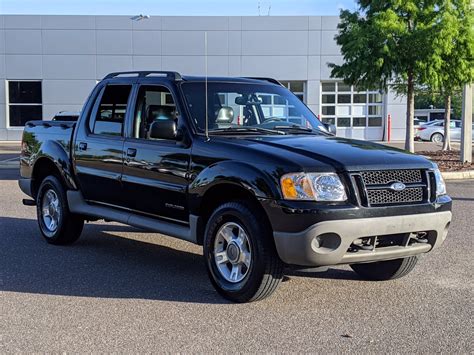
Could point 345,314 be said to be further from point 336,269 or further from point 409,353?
point 336,269

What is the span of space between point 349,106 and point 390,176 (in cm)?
3054

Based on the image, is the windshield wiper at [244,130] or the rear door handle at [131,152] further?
the rear door handle at [131,152]

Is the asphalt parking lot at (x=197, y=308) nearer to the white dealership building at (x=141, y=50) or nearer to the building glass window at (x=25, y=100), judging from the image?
the white dealership building at (x=141, y=50)

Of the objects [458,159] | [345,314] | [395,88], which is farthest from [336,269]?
[395,88]

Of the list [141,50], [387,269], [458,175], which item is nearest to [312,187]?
[387,269]

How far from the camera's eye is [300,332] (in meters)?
4.69

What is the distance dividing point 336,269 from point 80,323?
2.95 m

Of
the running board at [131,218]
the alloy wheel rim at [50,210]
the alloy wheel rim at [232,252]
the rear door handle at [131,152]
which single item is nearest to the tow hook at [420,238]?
the alloy wheel rim at [232,252]

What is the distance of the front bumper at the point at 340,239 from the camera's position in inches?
192

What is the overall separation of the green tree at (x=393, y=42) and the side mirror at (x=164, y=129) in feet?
41.7

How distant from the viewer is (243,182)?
5223 millimetres

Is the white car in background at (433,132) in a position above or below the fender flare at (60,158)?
below

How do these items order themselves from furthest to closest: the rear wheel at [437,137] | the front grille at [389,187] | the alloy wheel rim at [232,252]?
the rear wheel at [437,137] → the alloy wheel rim at [232,252] → the front grille at [389,187]

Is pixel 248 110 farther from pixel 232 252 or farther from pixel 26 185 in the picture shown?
pixel 26 185
